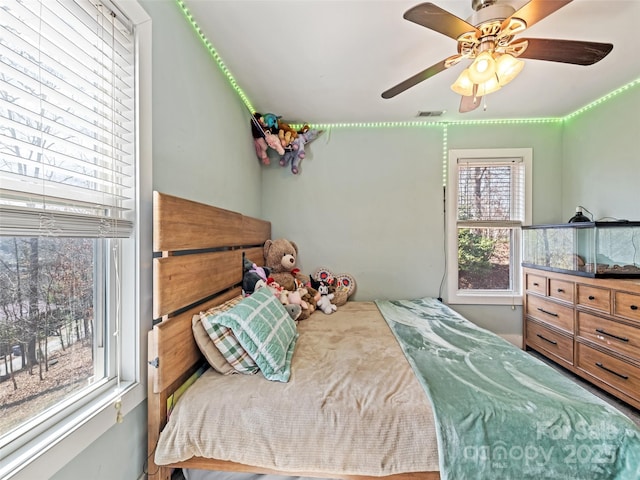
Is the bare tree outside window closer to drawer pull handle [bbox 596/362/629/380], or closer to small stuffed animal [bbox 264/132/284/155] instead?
small stuffed animal [bbox 264/132/284/155]

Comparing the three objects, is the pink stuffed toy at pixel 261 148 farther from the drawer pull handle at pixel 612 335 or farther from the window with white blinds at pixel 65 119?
the drawer pull handle at pixel 612 335

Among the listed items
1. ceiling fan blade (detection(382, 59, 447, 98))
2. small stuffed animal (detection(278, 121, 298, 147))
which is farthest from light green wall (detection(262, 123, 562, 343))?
ceiling fan blade (detection(382, 59, 447, 98))

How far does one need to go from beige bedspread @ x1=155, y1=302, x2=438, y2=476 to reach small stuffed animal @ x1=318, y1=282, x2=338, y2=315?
116cm

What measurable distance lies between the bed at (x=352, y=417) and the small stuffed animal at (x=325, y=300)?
1020mm

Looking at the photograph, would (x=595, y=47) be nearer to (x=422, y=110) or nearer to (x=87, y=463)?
(x=422, y=110)

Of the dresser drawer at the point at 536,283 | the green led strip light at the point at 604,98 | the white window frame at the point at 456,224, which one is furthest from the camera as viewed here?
the white window frame at the point at 456,224

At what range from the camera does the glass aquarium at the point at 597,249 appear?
1.96m

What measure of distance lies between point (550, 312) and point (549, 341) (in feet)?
0.90

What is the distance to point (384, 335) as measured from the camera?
1777mm

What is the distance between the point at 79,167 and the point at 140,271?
432 mm

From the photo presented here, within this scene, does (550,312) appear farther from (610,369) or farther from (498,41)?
(498,41)

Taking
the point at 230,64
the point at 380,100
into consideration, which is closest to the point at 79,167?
the point at 230,64

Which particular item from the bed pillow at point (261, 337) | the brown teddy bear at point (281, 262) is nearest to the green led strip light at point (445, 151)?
the brown teddy bear at point (281, 262)

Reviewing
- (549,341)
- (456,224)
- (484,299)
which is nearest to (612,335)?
(549,341)
